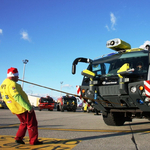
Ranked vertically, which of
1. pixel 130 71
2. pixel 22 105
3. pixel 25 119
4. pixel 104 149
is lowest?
pixel 104 149

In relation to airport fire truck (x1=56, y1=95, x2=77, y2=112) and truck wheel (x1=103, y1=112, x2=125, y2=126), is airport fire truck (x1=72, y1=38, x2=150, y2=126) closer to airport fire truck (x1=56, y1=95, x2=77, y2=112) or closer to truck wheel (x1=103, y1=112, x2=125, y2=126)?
truck wheel (x1=103, y1=112, x2=125, y2=126)

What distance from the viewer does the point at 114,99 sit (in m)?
6.36

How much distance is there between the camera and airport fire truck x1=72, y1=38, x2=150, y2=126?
5660mm

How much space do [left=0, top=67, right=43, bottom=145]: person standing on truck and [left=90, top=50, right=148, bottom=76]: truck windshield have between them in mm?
3270

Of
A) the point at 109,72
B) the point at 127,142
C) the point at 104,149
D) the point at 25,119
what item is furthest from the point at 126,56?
the point at 25,119

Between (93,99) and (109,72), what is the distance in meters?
1.07

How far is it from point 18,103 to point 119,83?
315 centimetres

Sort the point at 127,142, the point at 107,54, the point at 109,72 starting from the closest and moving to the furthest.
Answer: the point at 127,142 < the point at 109,72 < the point at 107,54

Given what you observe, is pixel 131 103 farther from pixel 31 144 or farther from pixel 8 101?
pixel 8 101

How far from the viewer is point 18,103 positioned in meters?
3.92

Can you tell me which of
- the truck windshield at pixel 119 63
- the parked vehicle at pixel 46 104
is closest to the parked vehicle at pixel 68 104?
the parked vehicle at pixel 46 104

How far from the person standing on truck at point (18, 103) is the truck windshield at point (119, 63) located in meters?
3.27

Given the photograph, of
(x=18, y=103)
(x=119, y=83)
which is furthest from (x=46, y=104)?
(x=18, y=103)

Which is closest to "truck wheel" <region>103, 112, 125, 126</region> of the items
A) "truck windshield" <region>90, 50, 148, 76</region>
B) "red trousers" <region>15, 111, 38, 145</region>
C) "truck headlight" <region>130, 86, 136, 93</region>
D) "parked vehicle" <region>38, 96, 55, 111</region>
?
"truck windshield" <region>90, 50, 148, 76</region>
